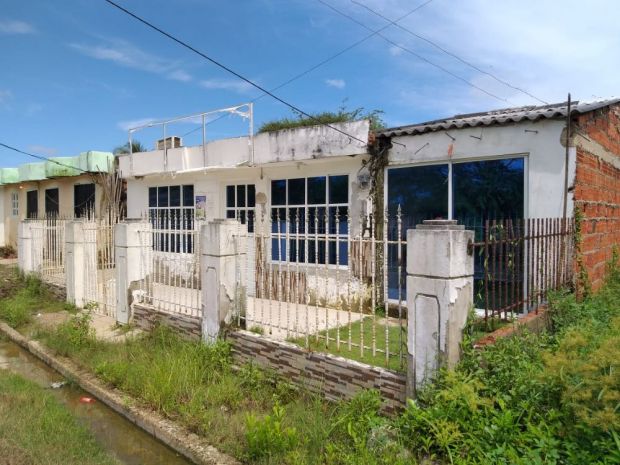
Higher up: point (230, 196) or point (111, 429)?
point (230, 196)

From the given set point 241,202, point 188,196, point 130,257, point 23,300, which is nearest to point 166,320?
point 130,257

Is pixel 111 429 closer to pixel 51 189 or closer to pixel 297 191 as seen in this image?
pixel 297 191

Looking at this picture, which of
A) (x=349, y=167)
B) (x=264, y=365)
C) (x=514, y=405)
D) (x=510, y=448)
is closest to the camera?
(x=510, y=448)

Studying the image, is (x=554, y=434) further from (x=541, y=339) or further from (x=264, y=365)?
(x=264, y=365)

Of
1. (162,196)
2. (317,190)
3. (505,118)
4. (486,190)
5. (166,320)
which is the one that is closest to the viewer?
(505,118)

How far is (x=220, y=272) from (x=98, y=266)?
4594 millimetres

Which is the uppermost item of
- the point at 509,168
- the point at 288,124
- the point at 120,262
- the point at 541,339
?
the point at 288,124

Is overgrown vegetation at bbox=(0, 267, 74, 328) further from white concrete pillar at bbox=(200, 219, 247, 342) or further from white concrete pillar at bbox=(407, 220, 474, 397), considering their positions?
white concrete pillar at bbox=(407, 220, 474, 397)

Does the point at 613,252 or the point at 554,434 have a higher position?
the point at 613,252

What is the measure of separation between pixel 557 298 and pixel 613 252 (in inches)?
165

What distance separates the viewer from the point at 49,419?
13.9 feet

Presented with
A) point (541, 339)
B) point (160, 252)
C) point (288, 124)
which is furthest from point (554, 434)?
point (288, 124)

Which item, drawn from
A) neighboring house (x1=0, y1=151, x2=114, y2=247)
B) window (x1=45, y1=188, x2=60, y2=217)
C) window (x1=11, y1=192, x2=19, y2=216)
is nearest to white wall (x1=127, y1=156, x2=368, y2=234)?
neighboring house (x1=0, y1=151, x2=114, y2=247)

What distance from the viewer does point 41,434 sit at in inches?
156
